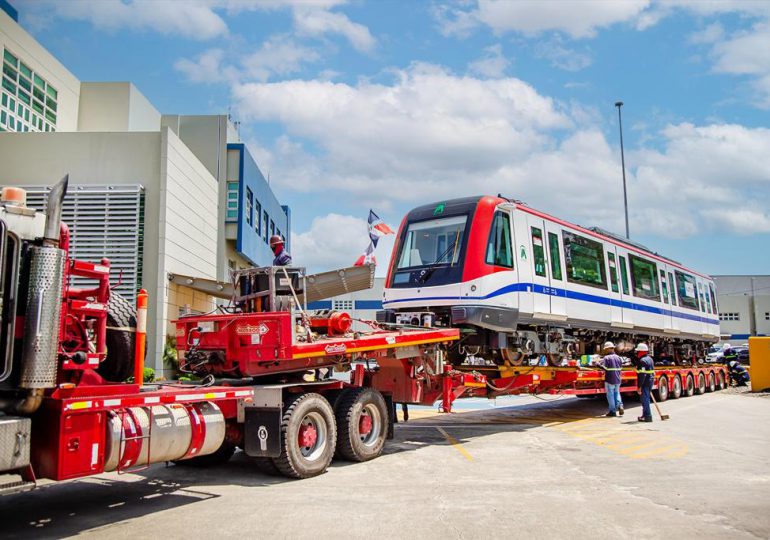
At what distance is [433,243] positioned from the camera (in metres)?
12.5

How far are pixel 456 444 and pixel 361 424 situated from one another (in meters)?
2.49

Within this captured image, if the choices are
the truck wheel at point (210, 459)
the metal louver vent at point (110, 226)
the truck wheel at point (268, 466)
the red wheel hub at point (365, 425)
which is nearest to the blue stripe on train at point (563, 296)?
the red wheel hub at point (365, 425)

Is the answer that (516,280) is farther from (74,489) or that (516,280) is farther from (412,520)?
(74,489)

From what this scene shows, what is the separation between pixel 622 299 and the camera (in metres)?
16.8

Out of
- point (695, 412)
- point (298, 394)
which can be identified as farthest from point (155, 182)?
point (695, 412)

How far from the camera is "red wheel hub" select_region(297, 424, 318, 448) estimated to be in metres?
8.32

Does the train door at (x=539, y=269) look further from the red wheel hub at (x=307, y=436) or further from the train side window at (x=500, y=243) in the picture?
the red wheel hub at (x=307, y=436)

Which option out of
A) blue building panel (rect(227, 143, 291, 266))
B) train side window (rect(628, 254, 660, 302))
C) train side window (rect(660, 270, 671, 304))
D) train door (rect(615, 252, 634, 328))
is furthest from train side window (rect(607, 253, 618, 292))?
blue building panel (rect(227, 143, 291, 266))

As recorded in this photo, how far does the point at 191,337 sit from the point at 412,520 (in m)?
3.98

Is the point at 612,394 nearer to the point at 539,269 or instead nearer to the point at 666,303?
the point at 539,269

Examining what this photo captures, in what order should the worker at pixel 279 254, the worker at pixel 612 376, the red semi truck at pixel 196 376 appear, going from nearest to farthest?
the red semi truck at pixel 196 376
the worker at pixel 279 254
the worker at pixel 612 376

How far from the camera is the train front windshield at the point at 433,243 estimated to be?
1211 centimetres

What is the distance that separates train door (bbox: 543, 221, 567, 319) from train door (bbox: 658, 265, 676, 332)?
7.10 metres

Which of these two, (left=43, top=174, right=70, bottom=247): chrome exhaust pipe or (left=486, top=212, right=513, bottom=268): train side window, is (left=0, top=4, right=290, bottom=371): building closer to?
(left=486, top=212, right=513, bottom=268): train side window
